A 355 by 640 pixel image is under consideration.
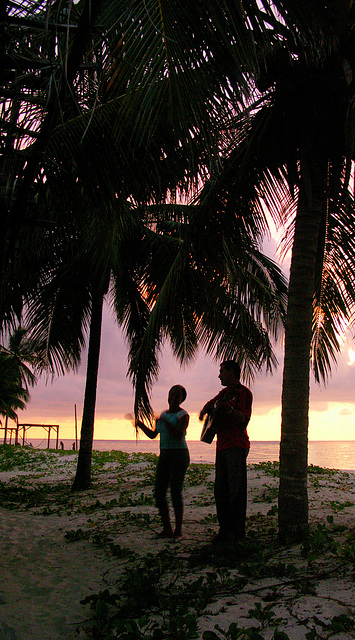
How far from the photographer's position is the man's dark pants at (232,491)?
4.89 m

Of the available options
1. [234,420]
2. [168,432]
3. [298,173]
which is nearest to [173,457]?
[168,432]

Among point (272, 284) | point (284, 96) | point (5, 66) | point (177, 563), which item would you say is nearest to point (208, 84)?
point (5, 66)

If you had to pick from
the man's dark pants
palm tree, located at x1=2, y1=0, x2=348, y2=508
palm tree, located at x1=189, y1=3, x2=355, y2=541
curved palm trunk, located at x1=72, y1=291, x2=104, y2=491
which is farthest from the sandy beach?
palm tree, located at x1=2, y1=0, x2=348, y2=508

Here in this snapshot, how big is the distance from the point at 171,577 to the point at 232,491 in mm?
1068

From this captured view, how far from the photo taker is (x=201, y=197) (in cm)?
661

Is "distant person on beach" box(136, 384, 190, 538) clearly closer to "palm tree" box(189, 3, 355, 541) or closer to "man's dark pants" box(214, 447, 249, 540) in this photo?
"man's dark pants" box(214, 447, 249, 540)

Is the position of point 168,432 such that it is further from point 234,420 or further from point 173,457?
point 234,420

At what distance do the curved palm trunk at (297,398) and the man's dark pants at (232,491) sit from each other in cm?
45

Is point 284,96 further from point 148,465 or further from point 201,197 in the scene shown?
point 148,465

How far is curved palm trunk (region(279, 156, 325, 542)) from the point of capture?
16.6 feet

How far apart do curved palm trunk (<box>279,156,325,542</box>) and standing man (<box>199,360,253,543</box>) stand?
17.2 inches

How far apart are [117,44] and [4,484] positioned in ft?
35.8

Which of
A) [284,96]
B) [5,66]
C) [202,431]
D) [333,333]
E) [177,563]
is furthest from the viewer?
[333,333]

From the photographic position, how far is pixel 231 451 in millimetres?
4941
